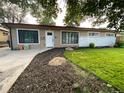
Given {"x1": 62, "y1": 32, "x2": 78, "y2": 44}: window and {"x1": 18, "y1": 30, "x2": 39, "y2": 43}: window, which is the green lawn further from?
{"x1": 62, "y1": 32, "x2": 78, "y2": 44}: window

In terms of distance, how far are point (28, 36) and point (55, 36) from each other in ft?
10.8

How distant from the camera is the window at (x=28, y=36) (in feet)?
43.8

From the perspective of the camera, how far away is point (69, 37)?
16.3m

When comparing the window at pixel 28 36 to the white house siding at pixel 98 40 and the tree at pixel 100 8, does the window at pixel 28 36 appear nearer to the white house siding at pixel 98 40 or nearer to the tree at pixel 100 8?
the white house siding at pixel 98 40

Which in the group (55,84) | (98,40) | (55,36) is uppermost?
(55,36)

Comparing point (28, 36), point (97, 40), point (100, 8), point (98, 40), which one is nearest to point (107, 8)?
point (100, 8)

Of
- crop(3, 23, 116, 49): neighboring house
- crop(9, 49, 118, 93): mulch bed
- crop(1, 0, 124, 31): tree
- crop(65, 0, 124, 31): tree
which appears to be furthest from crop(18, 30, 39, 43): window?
crop(65, 0, 124, 31): tree

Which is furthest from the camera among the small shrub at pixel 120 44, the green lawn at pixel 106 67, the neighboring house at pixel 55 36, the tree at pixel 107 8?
the small shrub at pixel 120 44

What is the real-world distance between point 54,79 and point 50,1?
8.46 feet

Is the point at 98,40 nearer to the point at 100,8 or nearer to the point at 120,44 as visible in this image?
the point at 120,44

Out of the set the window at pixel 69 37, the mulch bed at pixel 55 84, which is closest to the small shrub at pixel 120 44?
the window at pixel 69 37

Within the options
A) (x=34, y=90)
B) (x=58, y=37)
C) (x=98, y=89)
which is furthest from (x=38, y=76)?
(x=58, y=37)

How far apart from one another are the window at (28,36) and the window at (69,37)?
3.61 m

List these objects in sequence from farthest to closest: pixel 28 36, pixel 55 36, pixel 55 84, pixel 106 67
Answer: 1. pixel 55 36
2. pixel 28 36
3. pixel 106 67
4. pixel 55 84
